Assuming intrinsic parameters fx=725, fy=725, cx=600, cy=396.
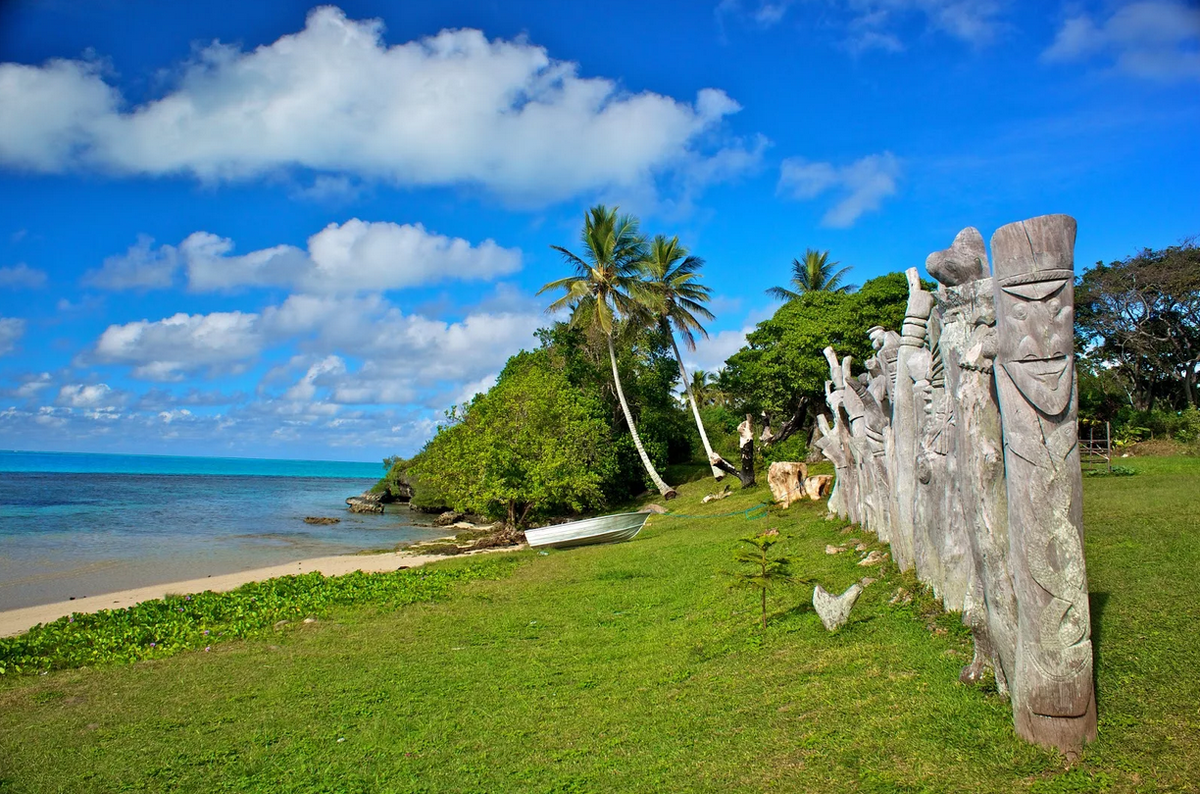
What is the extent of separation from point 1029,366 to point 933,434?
2523mm

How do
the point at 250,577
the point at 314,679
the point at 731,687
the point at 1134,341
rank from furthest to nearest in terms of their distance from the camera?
the point at 1134,341 < the point at 250,577 < the point at 314,679 < the point at 731,687

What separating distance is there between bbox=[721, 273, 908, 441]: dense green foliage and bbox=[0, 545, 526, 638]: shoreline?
14.2 meters

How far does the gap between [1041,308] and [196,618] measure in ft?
37.2

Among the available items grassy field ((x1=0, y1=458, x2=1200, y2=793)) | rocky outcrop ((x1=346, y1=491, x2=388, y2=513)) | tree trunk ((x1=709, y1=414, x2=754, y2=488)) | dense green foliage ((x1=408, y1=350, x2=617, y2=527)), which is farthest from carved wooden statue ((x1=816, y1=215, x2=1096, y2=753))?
rocky outcrop ((x1=346, y1=491, x2=388, y2=513))

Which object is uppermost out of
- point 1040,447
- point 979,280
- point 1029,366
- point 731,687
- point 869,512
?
point 979,280

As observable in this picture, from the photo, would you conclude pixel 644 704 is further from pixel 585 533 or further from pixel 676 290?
pixel 676 290

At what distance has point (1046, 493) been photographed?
4105 millimetres

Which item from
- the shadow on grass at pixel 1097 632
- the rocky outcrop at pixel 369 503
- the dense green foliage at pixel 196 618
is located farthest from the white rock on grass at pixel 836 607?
the rocky outcrop at pixel 369 503

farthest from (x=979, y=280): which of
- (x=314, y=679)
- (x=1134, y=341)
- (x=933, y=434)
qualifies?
(x=1134, y=341)

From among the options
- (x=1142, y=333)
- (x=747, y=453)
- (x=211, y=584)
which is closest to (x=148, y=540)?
(x=211, y=584)

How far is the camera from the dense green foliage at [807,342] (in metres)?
28.5

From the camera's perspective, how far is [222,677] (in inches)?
312

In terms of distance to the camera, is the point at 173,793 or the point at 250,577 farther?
the point at 250,577

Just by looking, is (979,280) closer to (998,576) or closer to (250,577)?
(998,576)
